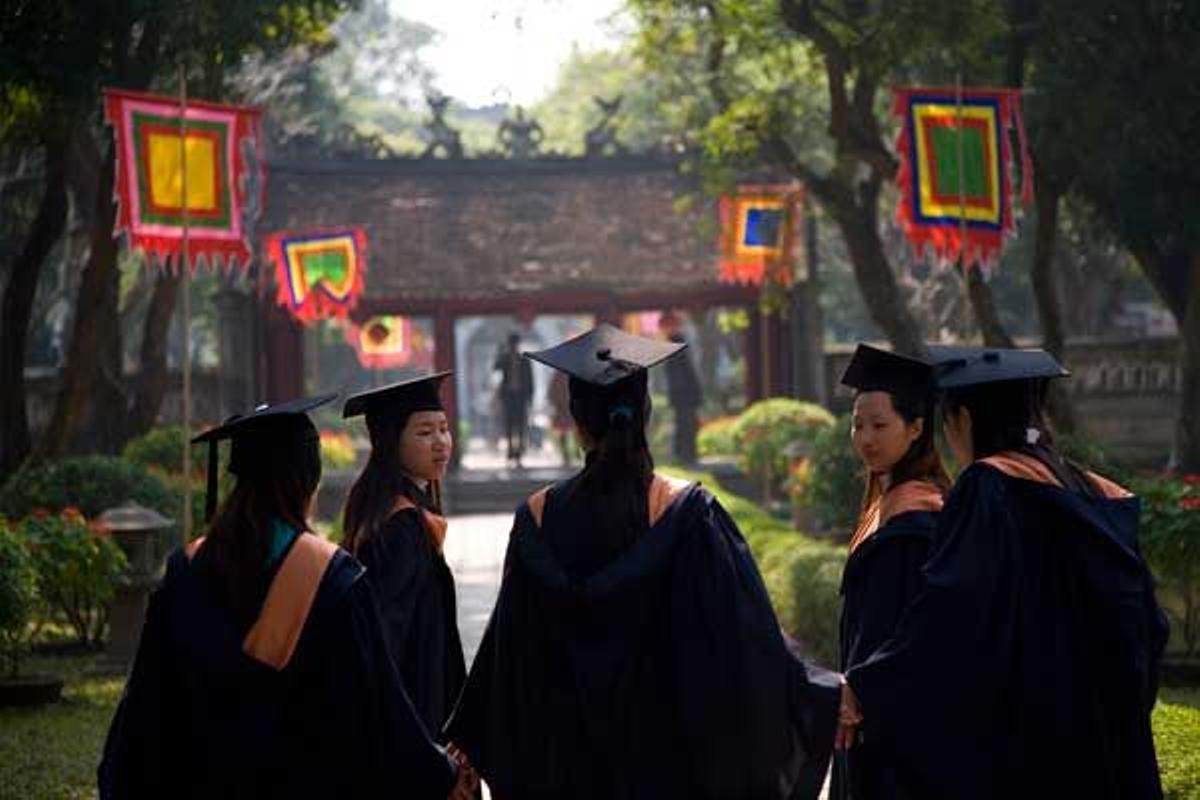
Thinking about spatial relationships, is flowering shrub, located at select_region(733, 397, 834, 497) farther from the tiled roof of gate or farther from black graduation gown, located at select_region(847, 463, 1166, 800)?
black graduation gown, located at select_region(847, 463, 1166, 800)

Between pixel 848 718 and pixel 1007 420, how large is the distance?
955 millimetres

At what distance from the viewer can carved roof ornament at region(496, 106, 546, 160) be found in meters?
35.4

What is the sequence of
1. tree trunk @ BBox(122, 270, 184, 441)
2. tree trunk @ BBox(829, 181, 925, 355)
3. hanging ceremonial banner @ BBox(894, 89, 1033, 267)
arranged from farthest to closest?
tree trunk @ BBox(122, 270, 184, 441) → tree trunk @ BBox(829, 181, 925, 355) → hanging ceremonial banner @ BBox(894, 89, 1033, 267)

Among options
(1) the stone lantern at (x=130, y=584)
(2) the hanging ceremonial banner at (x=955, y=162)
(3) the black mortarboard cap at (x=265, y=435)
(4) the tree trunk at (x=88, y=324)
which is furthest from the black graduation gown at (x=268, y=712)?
(4) the tree trunk at (x=88, y=324)

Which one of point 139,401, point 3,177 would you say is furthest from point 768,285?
point 3,177

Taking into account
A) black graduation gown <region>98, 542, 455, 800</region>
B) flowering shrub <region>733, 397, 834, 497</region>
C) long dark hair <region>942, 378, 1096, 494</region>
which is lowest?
flowering shrub <region>733, 397, 834, 497</region>

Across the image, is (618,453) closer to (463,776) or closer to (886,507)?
(886,507)

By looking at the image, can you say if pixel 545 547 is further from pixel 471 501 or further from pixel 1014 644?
pixel 471 501

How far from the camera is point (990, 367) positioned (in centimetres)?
620

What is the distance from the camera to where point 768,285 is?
2628cm

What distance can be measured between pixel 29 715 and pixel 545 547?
267 inches

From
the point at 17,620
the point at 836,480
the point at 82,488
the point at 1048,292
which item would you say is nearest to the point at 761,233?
the point at 1048,292

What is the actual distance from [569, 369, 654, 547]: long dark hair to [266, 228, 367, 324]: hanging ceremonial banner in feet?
75.1

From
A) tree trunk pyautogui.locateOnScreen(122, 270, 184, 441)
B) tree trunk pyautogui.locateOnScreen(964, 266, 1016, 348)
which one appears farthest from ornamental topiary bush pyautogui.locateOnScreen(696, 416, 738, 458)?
tree trunk pyautogui.locateOnScreen(964, 266, 1016, 348)
